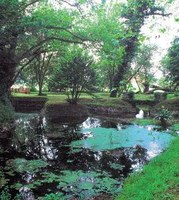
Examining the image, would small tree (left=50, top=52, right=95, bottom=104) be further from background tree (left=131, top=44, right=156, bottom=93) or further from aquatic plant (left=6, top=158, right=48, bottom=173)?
background tree (left=131, top=44, right=156, bottom=93)

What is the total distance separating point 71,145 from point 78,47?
13.5 m

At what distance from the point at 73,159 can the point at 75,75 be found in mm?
15414

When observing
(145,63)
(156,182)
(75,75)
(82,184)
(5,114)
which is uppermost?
(145,63)

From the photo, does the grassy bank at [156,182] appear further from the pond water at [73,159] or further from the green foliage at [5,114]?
the green foliage at [5,114]

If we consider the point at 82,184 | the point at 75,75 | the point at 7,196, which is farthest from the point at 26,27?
the point at 7,196

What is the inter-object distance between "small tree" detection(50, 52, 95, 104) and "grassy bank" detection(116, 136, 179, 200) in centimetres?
1702

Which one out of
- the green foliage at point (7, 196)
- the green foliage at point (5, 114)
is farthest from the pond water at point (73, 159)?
the green foliage at point (5, 114)

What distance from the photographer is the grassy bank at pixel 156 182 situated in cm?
717

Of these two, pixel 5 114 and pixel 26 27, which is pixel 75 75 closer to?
pixel 5 114

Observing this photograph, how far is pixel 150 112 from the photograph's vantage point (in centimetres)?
2823

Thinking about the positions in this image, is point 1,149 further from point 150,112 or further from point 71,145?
point 150,112

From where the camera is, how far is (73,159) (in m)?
11.8

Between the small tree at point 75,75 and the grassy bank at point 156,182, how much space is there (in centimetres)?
1702

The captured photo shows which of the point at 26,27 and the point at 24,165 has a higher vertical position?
the point at 26,27
